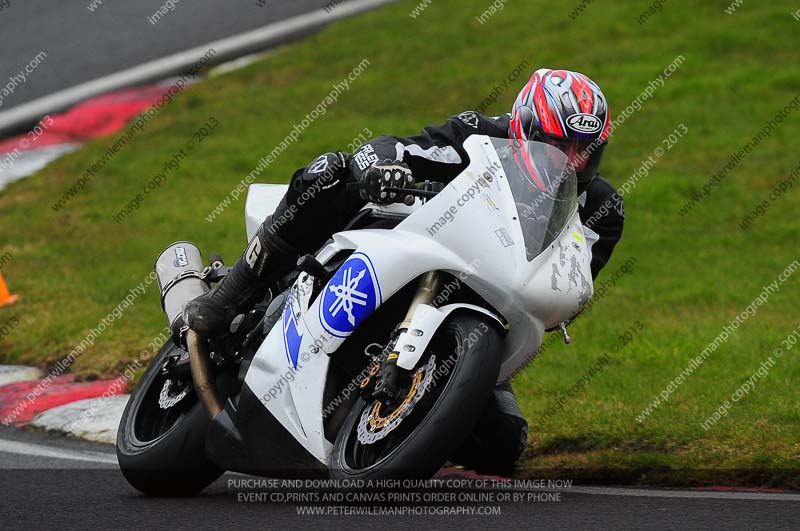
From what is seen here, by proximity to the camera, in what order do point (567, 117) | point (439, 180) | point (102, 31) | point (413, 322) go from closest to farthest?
1. point (413, 322)
2. point (567, 117)
3. point (439, 180)
4. point (102, 31)

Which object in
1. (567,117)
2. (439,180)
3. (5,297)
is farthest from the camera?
(5,297)

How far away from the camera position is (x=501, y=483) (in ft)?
16.8

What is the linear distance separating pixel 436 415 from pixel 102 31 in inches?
486

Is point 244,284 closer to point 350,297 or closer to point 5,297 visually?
point 350,297

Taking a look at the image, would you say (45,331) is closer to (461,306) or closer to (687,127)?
(461,306)

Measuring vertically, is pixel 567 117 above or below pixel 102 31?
above

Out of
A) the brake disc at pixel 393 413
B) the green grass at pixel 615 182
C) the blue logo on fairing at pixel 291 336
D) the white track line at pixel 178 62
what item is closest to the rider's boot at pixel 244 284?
the blue logo on fairing at pixel 291 336

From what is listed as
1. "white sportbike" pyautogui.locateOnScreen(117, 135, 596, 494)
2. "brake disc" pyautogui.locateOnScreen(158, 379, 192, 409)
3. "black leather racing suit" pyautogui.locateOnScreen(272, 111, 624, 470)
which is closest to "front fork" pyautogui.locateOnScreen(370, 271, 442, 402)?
"white sportbike" pyautogui.locateOnScreen(117, 135, 596, 494)

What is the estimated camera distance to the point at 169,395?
210 inches

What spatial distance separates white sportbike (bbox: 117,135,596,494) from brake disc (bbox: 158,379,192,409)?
1.39 feet

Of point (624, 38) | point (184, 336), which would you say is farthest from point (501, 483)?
point (624, 38)

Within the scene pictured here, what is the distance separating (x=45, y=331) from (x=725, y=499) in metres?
5.12

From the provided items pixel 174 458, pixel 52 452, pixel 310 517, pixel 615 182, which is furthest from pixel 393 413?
pixel 615 182

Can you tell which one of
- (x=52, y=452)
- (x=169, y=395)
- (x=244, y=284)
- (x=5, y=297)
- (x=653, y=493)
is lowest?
(x=5, y=297)
